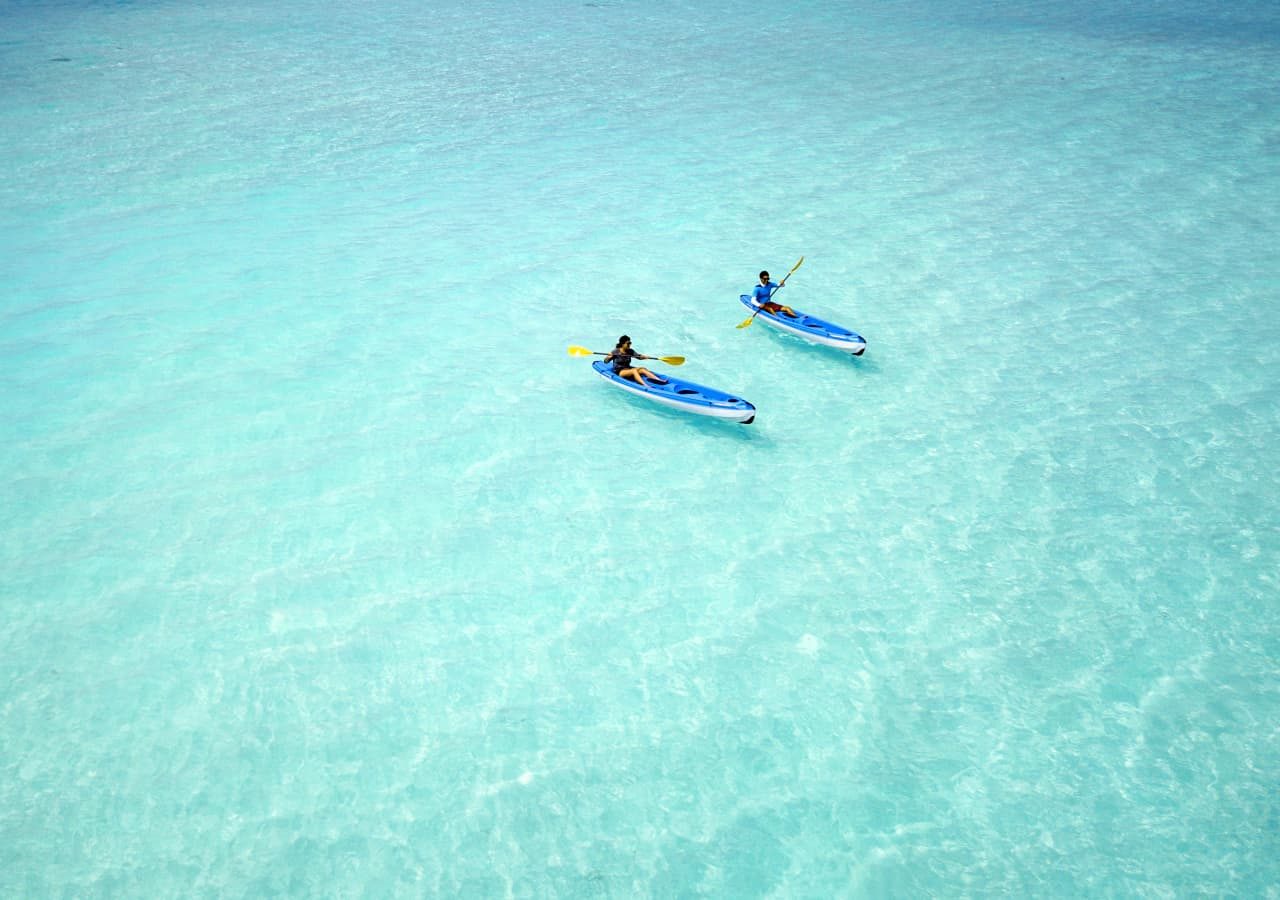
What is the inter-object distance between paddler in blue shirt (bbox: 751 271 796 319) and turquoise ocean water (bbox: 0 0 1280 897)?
A: 75 cm

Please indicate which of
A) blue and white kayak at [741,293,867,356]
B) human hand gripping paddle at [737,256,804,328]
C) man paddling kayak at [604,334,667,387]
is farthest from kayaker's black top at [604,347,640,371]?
blue and white kayak at [741,293,867,356]

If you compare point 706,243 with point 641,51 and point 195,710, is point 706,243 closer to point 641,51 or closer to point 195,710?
point 195,710

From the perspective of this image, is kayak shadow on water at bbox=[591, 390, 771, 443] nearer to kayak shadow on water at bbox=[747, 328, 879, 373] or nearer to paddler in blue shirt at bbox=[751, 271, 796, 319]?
kayak shadow on water at bbox=[747, 328, 879, 373]

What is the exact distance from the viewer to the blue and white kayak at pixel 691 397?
16.7 m

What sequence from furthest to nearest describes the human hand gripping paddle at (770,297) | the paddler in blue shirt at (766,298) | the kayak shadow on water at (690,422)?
1. the human hand gripping paddle at (770,297)
2. the paddler in blue shirt at (766,298)
3. the kayak shadow on water at (690,422)

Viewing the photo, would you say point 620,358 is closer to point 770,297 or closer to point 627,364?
point 627,364

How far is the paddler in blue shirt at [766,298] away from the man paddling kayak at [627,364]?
135 inches

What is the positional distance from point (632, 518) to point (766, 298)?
7.61 m

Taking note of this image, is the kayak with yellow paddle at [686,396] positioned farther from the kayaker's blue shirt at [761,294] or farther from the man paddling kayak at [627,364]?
the kayaker's blue shirt at [761,294]

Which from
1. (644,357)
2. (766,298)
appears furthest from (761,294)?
(644,357)

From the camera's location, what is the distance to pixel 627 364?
17906mm

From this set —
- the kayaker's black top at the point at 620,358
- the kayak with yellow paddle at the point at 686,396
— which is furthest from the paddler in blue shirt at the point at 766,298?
the kayaker's black top at the point at 620,358

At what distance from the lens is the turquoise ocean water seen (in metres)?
10.7

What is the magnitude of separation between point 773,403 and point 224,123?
24.3 m
